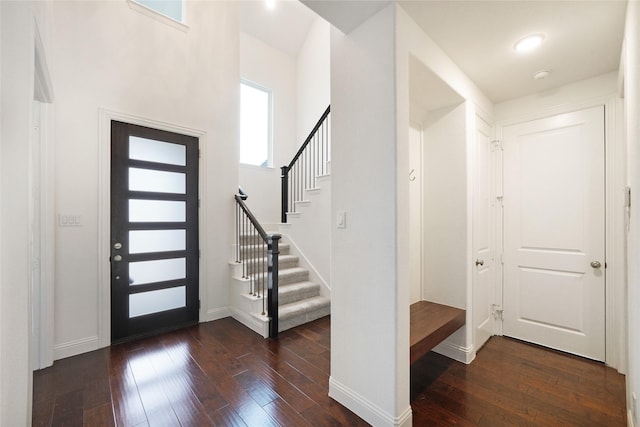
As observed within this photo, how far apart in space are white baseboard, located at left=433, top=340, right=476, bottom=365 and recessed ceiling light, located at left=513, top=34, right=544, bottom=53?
244 cm

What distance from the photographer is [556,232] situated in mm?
2623

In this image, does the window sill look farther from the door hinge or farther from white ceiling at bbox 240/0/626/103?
the door hinge

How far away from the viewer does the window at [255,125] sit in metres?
5.16

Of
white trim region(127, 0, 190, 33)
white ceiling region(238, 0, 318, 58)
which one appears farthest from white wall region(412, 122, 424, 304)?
white ceiling region(238, 0, 318, 58)

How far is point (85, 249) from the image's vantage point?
258cm

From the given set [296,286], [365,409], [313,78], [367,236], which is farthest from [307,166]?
[365,409]

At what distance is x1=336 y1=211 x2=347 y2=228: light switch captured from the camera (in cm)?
184

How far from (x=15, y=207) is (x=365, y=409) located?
210 cm

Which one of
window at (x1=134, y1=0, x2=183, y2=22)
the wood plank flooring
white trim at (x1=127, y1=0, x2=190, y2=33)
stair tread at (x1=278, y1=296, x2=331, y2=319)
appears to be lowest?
the wood plank flooring

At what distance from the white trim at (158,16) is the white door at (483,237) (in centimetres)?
350

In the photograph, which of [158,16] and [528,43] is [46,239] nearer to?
[158,16]

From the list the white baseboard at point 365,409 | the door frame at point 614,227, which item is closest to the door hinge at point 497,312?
the door frame at point 614,227

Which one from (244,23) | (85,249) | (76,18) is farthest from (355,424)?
(244,23)

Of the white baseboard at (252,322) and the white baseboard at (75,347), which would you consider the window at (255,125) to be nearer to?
the white baseboard at (252,322)
